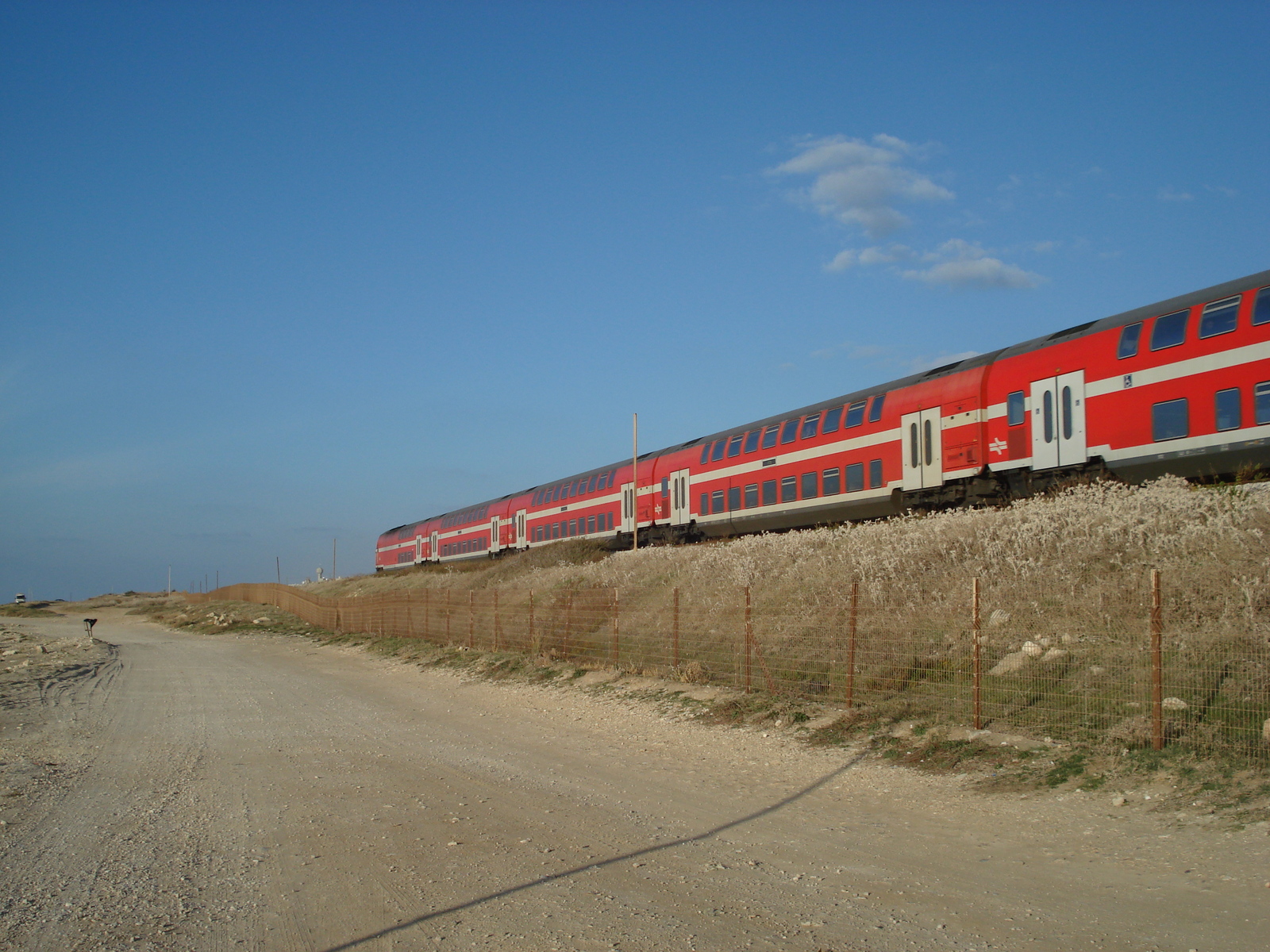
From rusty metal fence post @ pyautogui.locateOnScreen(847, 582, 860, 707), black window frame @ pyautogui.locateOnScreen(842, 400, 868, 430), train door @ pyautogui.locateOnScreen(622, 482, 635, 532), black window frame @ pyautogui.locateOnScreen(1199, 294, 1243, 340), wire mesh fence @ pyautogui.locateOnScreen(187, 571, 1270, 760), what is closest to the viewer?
wire mesh fence @ pyautogui.locateOnScreen(187, 571, 1270, 760)

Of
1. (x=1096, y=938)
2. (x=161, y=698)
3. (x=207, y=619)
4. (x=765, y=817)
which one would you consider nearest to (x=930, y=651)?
(x=765, y=817)

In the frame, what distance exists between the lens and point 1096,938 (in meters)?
5.00

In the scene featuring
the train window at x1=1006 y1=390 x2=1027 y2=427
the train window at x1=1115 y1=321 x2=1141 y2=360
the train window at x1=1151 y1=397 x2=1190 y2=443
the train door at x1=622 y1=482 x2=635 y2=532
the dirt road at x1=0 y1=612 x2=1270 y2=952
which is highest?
the train window at x1=1115 y1=321 x2=1141 y2=360

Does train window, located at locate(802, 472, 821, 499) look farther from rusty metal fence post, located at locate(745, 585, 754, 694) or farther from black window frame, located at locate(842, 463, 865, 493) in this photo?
rusty metal fence post, located at locate(745, 585, 754, 694)

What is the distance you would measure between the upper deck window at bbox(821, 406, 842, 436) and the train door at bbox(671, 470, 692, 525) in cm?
770

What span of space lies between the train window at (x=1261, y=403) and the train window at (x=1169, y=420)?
1153mm

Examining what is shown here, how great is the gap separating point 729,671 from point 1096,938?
9.06m

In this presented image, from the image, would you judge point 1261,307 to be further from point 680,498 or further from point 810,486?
point 680,498

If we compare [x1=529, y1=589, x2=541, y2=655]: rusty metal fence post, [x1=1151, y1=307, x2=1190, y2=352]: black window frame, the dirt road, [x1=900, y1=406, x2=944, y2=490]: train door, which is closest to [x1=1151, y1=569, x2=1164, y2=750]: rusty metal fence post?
the dirt road

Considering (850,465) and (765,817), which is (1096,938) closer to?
(765,817)

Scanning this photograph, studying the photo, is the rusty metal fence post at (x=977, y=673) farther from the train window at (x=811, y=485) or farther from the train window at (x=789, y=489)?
the train window at (x=789, y=489)

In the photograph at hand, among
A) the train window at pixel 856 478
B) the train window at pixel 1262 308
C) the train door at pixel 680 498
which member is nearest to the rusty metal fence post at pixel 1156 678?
the train window at pixel 1262 308

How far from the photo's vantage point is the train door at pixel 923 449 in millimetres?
20484

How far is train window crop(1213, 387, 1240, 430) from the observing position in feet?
47.3
